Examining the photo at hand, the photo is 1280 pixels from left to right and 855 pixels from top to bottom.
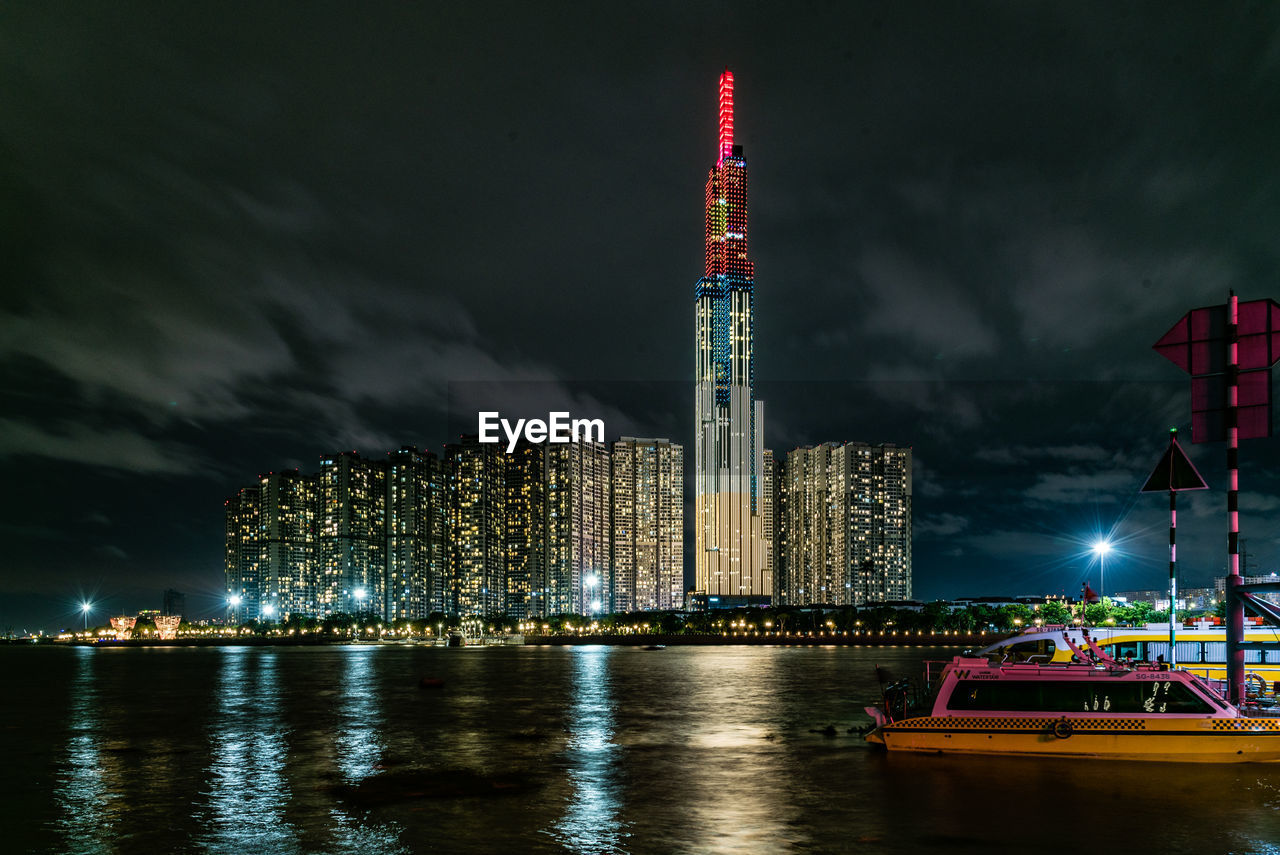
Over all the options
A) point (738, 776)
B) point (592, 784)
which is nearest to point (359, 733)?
point (592, 784)

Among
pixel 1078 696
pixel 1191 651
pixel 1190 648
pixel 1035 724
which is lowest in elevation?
pixel 1035 724

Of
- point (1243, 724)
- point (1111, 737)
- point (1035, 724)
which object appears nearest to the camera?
point (1243, 724)

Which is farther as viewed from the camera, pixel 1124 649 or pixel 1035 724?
pixel 1124 649

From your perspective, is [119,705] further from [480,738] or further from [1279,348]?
[1279,348]

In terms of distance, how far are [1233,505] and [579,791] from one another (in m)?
22.5

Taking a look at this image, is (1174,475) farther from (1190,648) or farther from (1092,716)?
(1190,648)

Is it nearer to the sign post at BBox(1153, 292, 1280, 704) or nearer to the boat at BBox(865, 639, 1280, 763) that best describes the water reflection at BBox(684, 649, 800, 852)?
the boat at BBox(865, 639, 1280, 763)

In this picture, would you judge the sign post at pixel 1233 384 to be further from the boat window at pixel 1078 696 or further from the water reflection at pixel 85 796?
the water reflection at pixel 85 796

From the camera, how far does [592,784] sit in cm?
3159

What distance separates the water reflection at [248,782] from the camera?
2402 centimetres

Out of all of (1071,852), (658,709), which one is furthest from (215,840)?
(658,709)

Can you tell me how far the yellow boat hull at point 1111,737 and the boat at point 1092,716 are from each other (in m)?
0.03

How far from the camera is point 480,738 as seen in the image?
45.7m

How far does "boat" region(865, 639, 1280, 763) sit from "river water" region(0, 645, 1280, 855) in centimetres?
60
